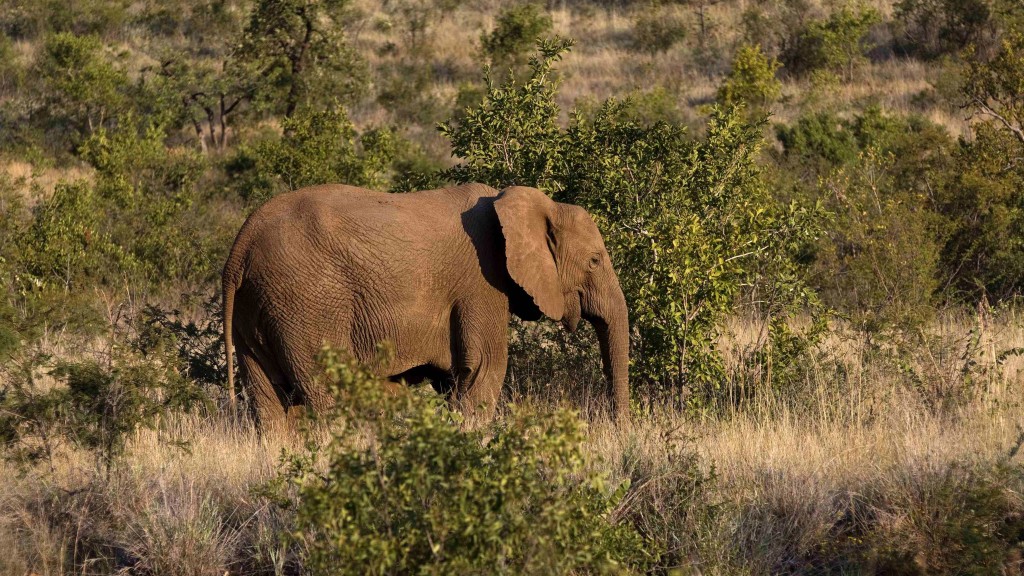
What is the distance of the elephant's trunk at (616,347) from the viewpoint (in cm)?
1020

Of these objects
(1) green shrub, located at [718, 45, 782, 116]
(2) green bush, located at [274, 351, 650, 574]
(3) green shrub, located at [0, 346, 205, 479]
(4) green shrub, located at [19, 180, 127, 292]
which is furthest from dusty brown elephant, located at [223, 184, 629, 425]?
(1) green shrub, located at [718, 45, 782, 116]

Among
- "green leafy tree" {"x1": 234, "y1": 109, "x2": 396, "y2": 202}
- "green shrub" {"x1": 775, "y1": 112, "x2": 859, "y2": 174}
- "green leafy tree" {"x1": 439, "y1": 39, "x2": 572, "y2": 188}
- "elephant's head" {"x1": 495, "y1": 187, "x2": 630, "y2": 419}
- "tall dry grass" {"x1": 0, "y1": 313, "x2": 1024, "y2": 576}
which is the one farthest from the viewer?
"green shrub" {"x1": 775, "y1": 112, "x2": 859, "y2": 174}

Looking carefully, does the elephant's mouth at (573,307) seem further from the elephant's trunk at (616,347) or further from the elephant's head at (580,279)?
the elephant's trunk at (616,347)

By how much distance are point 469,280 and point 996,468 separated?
4.17 metres

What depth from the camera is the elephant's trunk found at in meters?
10.2

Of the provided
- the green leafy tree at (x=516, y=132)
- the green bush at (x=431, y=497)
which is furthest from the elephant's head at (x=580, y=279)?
the green bush at (x=431, y=497)

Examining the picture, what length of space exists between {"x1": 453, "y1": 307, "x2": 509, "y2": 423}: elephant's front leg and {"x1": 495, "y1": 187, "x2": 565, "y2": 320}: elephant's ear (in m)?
0.43

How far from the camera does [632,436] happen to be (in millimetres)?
8516

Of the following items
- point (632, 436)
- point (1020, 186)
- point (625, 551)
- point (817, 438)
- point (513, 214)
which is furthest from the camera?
point (1020, 186)

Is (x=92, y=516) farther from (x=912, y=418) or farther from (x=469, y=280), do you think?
(x=912, y=418)

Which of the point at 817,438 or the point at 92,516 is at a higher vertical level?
the point at 92,516

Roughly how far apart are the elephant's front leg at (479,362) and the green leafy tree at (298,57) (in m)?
18.2

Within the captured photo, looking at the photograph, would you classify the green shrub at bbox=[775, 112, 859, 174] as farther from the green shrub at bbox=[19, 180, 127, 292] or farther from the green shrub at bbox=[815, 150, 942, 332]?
the green shrub at bbox=[19, 180, 127, 292]

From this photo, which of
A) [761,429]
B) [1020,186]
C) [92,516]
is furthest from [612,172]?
[1020,186]
